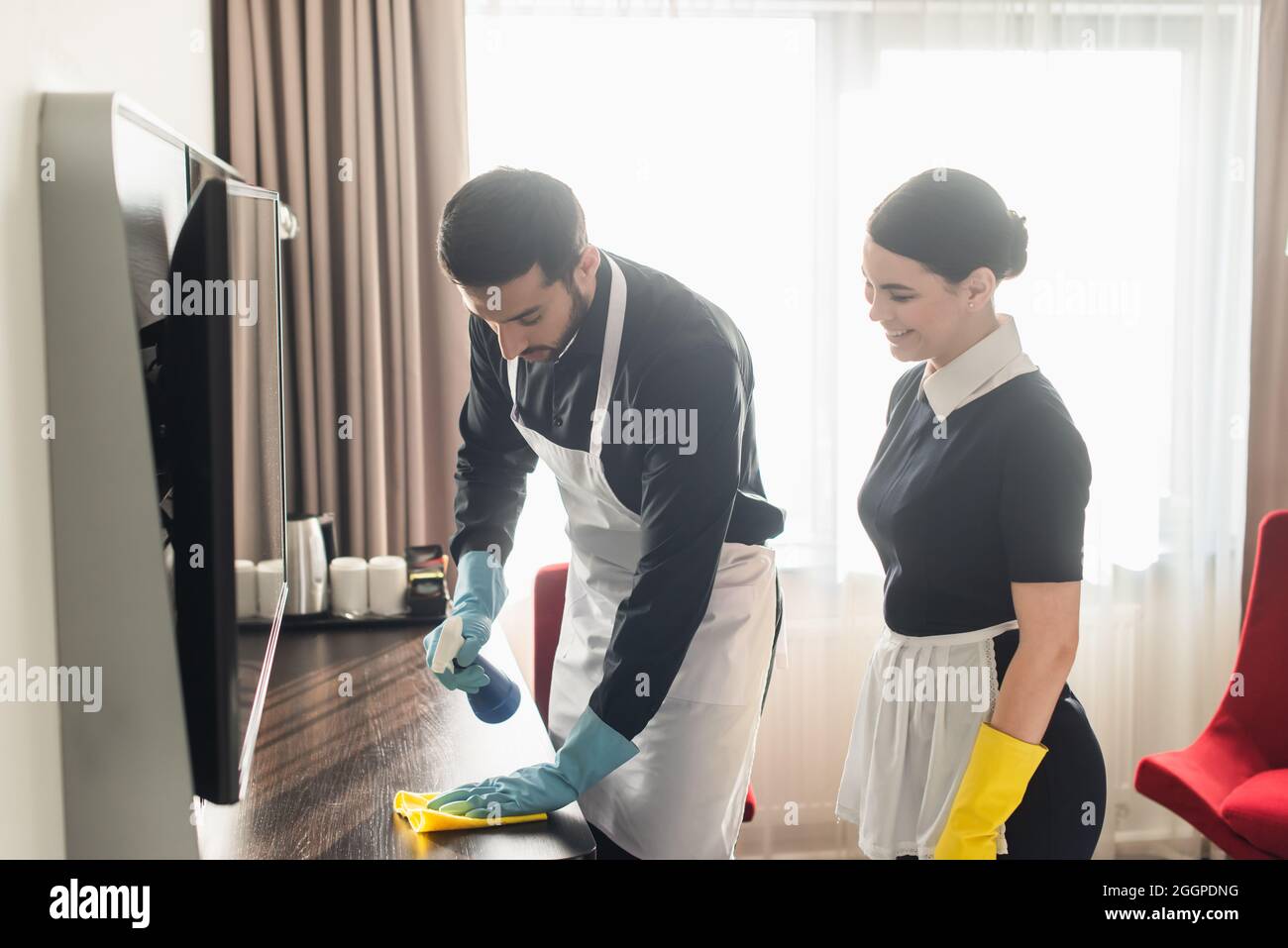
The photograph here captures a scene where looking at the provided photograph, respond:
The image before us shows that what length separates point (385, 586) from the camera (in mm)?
2240

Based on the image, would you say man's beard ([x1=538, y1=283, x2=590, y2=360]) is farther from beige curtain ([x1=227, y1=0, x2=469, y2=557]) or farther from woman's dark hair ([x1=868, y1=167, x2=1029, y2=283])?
beige curtain ([x1=227, y1=0, x2=469, y2=557])

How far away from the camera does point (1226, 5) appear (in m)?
2.84

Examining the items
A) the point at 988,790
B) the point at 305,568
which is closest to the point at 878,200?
the point at 305,568

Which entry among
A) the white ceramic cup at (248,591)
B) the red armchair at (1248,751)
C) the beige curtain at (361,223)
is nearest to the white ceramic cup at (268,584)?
the white ceramic cup at (248,591)

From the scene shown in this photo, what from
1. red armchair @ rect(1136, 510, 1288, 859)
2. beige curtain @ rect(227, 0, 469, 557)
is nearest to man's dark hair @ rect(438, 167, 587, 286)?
beige curtain @ rect(227, 0, 469, 557)

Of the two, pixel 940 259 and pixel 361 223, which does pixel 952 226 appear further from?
pixel 361 223

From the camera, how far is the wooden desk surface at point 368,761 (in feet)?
3.68

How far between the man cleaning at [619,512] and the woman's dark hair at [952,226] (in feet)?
0.92

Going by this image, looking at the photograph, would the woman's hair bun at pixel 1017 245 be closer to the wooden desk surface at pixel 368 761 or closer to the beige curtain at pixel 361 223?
the wooden desk surface at pixel 368 761

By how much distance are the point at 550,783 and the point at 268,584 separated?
517mm

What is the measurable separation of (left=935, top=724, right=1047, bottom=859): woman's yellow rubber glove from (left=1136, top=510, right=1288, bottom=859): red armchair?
120cm

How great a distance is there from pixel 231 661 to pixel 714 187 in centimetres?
221
